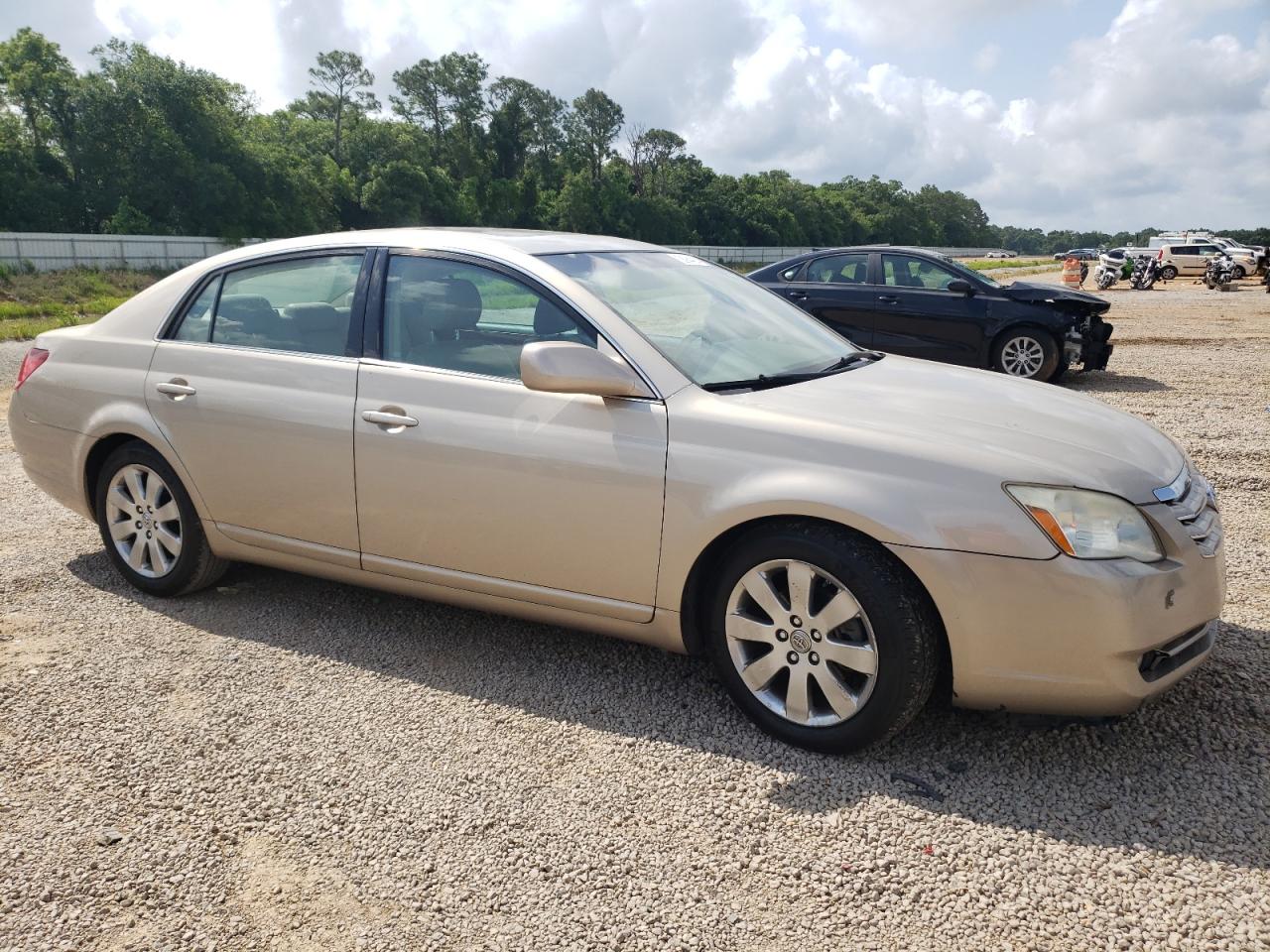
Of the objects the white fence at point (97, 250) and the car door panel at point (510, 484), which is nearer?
the car door panel at point (510, 484)

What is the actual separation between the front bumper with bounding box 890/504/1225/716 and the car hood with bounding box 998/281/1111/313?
29.9 ft

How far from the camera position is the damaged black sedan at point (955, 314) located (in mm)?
11320

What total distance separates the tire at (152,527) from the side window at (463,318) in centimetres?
136

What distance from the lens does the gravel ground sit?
245cm

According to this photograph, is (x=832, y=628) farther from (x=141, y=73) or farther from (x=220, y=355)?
(x=141, y=73)

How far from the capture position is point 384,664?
3928 millimetres

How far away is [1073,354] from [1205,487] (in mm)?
8706

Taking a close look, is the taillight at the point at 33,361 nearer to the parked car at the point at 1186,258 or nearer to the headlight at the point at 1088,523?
the headlight at the point at 1088,523

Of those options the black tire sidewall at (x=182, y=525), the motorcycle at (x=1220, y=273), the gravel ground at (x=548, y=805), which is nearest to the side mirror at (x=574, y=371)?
the gravel ground at (x=548, y=805)

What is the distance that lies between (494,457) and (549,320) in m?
0.55

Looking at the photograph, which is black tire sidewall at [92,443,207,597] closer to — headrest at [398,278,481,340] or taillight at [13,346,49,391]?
taillight at [13,346,49,391]

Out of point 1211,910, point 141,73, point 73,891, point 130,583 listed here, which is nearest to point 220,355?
point 130,583

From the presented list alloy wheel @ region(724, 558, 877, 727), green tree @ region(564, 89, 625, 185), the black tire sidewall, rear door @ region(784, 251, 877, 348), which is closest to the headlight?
alloy wheel @ region(724, 558, 877, 727)

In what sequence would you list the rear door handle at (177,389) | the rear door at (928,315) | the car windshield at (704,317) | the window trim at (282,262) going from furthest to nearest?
1. the rear door at (928,315)
2. the rear door handle at (177,389)
3. the window trim at (282,262)
4. the car windshield at (704,317)
